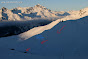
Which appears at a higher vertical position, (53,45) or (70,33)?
(70,33)

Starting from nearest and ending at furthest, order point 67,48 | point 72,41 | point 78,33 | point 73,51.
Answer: point 73,51 < point 67,48 < point 72,41 < point 78,33

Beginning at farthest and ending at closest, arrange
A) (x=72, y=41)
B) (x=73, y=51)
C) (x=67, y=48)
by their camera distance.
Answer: (x=72, y=41) → (x=67, y=48) → (x=73, y=51)

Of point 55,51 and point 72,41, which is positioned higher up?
point 72,41

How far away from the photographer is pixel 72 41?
489 inches

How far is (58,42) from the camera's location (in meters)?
13.1

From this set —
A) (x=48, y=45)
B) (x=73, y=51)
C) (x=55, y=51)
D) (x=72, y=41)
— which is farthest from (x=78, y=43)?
(x=48, y=45)

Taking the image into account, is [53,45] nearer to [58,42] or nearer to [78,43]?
[58,42]

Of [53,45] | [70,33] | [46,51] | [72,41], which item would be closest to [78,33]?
[70,33]

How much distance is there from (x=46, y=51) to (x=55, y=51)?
1.12m

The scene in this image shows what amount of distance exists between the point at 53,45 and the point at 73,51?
3039mm

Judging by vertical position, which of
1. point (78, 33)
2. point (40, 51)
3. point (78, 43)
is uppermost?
point (78, 33)

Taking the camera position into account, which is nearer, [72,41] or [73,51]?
[73,51]

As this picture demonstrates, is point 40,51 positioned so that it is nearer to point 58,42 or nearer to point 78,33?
point 58,42

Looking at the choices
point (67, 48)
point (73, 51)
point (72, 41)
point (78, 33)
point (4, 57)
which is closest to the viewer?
point (4, 57)
